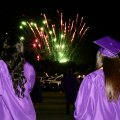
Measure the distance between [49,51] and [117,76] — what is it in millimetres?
41830

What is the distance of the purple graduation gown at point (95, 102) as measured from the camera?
693 centimetres

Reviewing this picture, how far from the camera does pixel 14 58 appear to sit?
7367mm

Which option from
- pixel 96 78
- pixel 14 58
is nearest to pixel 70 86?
pixel 14 58

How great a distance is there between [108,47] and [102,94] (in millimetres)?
679

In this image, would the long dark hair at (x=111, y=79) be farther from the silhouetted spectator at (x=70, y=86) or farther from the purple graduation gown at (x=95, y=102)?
the silhouetted spectator at (x=70, y=86)

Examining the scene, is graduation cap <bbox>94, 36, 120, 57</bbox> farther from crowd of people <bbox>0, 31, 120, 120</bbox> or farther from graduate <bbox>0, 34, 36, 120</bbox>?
graduate <bbox>0, 34, 36, 120</bbox>

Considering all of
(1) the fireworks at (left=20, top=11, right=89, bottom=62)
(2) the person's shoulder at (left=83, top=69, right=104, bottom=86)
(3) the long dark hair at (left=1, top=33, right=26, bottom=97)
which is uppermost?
(1) the fireworks at (left=20, top=11, right=89, bottom=62)

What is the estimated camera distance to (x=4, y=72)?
7270mm

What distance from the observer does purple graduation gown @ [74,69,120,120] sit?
22.7 ft

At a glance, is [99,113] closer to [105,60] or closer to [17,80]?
[105,60]

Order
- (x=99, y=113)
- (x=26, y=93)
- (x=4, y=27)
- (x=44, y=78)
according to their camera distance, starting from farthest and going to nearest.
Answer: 1. (x=4, y=27)
2. (x=44, y=78)
3. (x=26, y=93)
4. (x=99, y=113)

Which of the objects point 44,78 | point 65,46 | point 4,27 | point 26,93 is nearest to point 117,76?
point 26,93

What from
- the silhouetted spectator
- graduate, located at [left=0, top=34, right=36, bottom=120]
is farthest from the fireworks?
graduate, located at [left=0, top=34, right=36, bottom=120]

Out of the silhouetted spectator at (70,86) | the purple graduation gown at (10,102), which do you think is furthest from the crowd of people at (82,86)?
the silhouetted spectator at (70,86)
